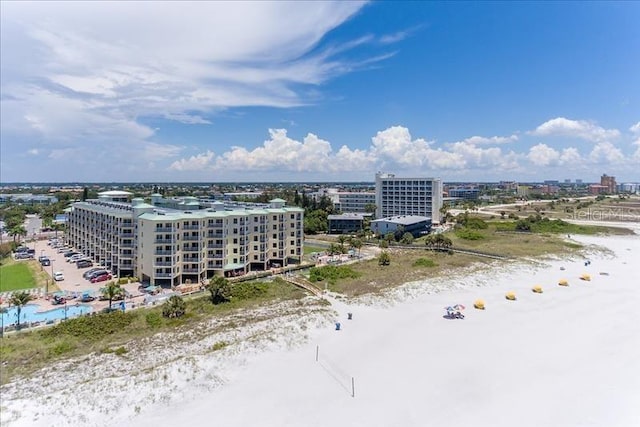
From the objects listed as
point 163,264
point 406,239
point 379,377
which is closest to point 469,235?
point 406,239

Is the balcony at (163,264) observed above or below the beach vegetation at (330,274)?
above

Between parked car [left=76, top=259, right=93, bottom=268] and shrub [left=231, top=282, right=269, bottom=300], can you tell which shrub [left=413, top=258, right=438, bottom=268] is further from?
parked car [left=76, top=259, right=93, bottom=268]

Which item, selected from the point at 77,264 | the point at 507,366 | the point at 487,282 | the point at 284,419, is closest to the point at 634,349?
the point at 507,366

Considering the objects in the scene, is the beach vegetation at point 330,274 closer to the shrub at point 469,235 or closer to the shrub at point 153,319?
the shrub at point 153,319

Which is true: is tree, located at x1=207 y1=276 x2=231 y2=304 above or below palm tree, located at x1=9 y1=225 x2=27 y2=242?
below

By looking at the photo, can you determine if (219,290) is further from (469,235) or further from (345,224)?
(469,235)

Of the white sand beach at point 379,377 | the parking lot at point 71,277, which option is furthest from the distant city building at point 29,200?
the white sand beach at point 379,377

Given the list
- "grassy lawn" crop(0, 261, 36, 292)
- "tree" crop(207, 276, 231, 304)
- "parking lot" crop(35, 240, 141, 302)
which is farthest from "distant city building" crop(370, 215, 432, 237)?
"grassy lawn" crop(0, 261, 36, 292)
